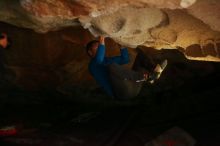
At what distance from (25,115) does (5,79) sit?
0.99 m

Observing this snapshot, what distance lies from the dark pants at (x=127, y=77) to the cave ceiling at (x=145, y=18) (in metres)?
0.41

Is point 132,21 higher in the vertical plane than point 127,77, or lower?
higher

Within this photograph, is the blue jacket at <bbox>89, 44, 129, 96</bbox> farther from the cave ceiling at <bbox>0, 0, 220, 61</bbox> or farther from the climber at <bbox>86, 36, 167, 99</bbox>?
the cave ceiling at <bbox>0, 0, 220, 61</bbox>

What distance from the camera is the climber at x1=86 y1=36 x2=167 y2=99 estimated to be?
4509 mm

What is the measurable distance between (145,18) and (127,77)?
89cm

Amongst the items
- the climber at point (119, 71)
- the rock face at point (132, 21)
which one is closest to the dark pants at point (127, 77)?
the climber at point (119, 71)

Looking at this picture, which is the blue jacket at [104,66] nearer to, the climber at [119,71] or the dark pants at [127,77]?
the climber at [119,71]

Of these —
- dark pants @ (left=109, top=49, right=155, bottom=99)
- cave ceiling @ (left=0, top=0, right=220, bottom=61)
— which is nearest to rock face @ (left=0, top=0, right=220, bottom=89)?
cave ceiling @ (left=0, top=0, right=220, bottom=61)

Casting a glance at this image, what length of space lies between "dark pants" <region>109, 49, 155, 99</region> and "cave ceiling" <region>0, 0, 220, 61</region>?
1.34ft

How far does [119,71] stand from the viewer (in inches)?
177

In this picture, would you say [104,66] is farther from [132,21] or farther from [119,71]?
[132,21]

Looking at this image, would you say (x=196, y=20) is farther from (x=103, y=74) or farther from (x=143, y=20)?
(x=103, y=74)

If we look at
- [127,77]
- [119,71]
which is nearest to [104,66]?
[119,71]

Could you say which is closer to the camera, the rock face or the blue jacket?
the rock face
